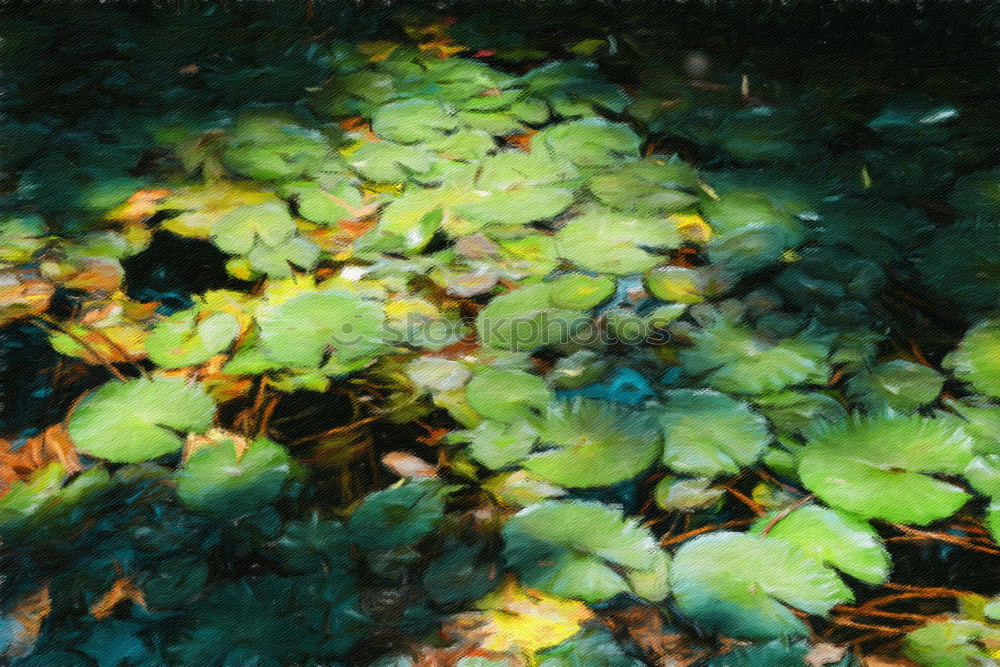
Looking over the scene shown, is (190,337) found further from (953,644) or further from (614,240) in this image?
(953,644)

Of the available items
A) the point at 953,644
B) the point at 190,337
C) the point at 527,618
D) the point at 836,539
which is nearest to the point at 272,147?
the point at 190,337

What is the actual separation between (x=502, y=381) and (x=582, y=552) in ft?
0.84

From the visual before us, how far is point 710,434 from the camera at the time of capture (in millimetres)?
944

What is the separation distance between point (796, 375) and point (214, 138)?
1015 millimetres

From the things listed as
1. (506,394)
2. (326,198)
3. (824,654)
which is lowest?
(824,654)

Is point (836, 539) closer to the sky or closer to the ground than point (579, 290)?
closer to the ground

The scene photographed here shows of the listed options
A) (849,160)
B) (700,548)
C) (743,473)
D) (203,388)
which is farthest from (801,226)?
(203,388)

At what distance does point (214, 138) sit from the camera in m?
1.42

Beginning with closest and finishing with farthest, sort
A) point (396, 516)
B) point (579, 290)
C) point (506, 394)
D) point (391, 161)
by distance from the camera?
point (396, 516) → point (506, 394) → point (579, 290) → point (391, 161)

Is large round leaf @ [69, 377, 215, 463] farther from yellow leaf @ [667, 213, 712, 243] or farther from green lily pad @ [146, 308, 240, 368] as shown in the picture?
yellow leaf @ [667, 213, 712, 243]

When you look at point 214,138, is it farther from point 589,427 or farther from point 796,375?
point 796,375

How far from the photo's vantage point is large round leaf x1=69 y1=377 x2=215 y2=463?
0.94 meters

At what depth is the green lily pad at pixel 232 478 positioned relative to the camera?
89 cm

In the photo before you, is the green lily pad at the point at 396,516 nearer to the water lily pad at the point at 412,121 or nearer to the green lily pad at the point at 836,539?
the green lily pad at the point at 836,539
